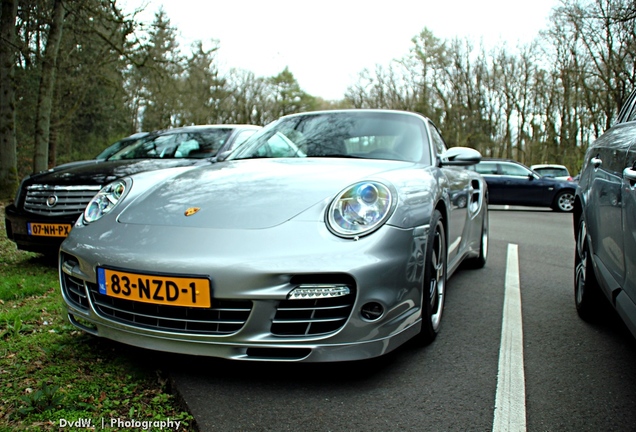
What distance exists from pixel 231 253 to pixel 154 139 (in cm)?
462

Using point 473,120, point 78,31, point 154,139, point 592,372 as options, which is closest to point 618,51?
point 473,120

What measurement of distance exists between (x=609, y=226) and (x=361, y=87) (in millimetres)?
43925

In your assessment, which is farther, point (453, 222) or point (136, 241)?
point (453, 222)

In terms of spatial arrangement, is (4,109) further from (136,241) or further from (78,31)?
(136,241)

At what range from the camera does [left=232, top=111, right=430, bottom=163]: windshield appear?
3.53 m

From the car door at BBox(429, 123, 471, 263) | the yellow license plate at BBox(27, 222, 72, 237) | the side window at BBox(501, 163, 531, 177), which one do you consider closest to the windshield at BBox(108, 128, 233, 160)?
the yellow license plate at BBox(27, 222, 72, 237)

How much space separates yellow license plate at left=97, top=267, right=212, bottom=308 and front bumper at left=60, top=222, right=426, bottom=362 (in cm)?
3

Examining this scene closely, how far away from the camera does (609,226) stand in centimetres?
246

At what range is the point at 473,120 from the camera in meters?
36.3

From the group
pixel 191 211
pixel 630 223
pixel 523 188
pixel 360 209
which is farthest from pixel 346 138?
pixel 523 188

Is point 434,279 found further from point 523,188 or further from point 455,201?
point 523,188

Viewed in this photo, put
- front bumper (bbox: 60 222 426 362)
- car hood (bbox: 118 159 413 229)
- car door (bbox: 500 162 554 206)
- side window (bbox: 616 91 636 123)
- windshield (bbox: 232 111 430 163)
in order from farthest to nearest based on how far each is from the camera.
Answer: car door (bbox: 500 162 554 206) < windshield (bbox: 232 111 430 163) < side window (bbox: 616 91 636 123) < car hood (bbox: 118 159 413 229) < front bumper (bbox: 60 222 426 362)

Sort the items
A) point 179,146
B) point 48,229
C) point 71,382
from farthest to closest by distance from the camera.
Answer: point 179,146
point 48,229
point 71,382

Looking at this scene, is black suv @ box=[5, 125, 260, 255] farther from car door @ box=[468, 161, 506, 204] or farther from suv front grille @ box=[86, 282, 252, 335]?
car door @ box=[468, 161, 506, 204]
